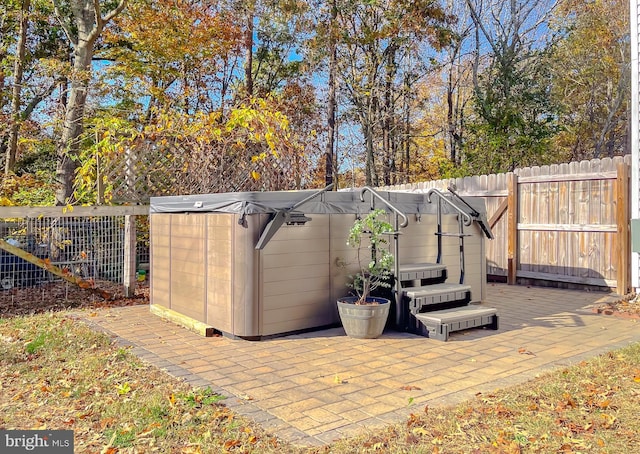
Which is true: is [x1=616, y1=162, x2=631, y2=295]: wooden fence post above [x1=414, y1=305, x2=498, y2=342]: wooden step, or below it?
above

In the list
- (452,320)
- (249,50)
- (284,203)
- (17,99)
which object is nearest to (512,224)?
(452,320)

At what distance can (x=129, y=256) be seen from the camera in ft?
24.0

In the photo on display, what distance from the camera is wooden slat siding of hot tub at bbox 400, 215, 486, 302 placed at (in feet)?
19.4

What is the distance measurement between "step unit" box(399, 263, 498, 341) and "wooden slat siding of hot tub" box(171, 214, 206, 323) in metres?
2.10

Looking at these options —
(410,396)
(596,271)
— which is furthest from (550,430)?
(596,271)

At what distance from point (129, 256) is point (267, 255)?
3370mm

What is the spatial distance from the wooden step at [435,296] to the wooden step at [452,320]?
10 cm

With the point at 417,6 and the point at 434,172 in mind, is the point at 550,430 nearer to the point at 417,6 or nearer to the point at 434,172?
the point at 417,6

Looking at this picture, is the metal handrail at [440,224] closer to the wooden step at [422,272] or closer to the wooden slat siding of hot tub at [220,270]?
the wooden step at [422,272]

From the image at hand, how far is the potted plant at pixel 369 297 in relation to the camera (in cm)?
479

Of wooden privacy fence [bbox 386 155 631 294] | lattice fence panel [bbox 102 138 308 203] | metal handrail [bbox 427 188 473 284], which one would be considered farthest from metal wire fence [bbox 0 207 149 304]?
wooden privacy fence [bbox 386 155 631 294]

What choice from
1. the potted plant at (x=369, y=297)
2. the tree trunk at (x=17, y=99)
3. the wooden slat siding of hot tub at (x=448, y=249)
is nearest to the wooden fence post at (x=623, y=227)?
the wooden slat siding of hot tub at (x=448, y=249)

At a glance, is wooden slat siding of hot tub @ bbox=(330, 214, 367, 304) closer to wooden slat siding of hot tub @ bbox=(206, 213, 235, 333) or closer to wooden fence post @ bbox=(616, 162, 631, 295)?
wooden slat siding of hot tub @ bbox=(206, 213, 235, 333)

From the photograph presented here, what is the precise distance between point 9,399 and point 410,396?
8.75ft
